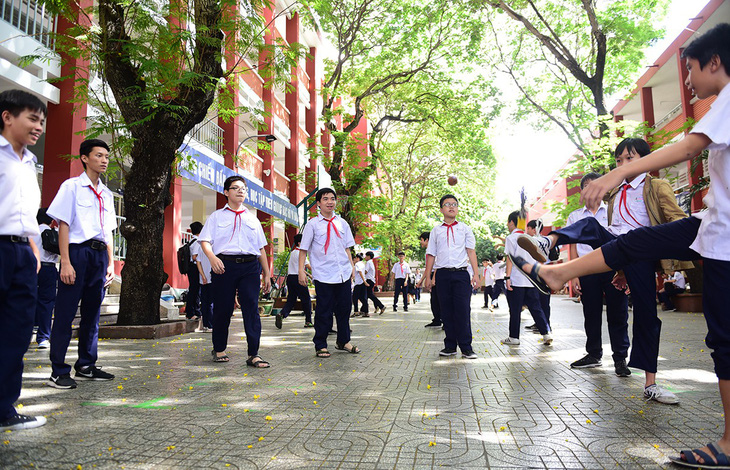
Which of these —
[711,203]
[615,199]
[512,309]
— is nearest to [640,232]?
[711,203]

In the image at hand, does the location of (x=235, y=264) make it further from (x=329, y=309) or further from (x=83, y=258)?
(x=83, y=258)

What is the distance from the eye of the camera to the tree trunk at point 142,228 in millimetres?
8984

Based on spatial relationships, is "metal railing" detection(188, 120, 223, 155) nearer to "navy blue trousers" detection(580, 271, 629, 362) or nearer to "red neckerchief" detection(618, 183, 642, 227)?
"navy blue trousers" detection(580, 271, 629, 362)

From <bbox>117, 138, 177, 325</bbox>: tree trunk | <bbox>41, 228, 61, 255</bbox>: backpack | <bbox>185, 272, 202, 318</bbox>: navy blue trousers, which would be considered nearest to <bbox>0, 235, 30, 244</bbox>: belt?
<bbox>41, 228, 61, 255</bbox>: backpack

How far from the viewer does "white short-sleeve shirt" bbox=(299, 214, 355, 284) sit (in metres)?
6.83

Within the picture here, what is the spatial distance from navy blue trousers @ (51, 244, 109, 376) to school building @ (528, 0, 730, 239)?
13064mm

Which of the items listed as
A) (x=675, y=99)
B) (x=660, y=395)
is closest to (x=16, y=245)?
(x=660, y=395)

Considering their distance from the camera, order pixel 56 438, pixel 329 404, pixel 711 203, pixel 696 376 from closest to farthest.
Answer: pixel 711 203, pixel 56 438, pixel 329 404, pixel 696 376

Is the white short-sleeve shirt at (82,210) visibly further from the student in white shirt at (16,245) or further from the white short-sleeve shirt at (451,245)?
the white short-sleeve shirt at (451,245)

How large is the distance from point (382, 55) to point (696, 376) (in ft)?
51.2

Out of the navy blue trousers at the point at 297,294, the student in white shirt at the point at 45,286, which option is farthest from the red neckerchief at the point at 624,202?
the navy blue trousers at the point at 297,294

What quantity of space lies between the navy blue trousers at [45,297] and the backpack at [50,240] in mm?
646

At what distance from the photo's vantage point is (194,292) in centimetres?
1124

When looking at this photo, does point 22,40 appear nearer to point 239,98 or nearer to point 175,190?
point 175,190
